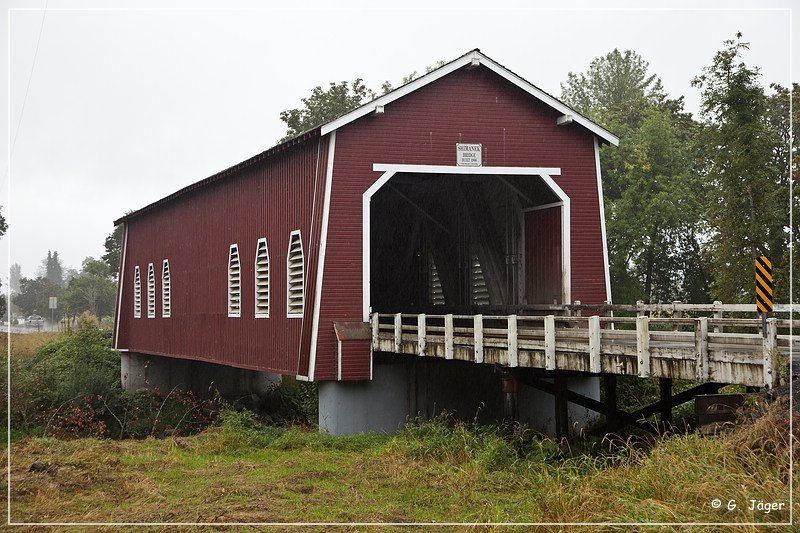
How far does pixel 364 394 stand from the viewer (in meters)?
19.8

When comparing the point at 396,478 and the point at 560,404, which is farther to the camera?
the point at 560,404

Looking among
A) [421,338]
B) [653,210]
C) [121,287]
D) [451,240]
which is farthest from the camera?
[653,210]

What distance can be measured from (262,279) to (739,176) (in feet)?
63.3

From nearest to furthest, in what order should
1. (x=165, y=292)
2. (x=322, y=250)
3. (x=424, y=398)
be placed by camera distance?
(x=322, y=250) → (x=424, y=398) → (x=165, y=292)

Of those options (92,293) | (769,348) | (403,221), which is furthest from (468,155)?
(92,293)

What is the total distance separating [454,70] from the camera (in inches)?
802

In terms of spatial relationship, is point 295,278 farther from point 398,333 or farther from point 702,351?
point 702,351

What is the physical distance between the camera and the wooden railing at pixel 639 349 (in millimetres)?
11633

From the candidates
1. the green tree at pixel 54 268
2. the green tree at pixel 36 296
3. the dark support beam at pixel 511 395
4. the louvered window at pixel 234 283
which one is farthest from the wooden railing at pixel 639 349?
the green tree at pixel 54 268

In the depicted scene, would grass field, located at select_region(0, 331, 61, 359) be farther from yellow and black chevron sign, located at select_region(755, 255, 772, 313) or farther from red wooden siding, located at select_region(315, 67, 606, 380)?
yellow and black chevron sign, located at select_region(755, 255, 772, 313)

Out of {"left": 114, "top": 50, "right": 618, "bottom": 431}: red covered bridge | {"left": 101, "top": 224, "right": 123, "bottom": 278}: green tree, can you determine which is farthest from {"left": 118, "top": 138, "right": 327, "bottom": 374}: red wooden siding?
{"left": 101, "top": 224, "right": 123, "bottom": 278}: green tree

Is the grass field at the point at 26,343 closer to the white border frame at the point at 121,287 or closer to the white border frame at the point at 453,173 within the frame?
the white border frame at the point at 121,287

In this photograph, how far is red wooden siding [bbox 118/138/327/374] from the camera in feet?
68.2

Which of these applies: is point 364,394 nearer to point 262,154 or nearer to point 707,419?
point 262,154
